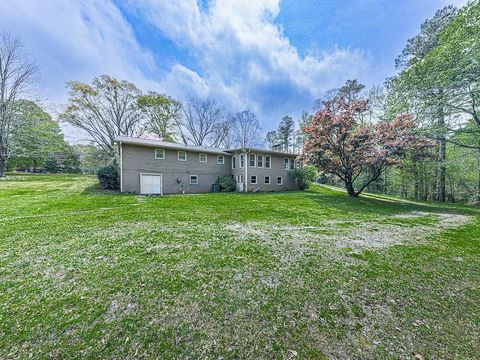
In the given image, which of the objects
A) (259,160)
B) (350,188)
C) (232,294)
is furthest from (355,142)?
(232,294)

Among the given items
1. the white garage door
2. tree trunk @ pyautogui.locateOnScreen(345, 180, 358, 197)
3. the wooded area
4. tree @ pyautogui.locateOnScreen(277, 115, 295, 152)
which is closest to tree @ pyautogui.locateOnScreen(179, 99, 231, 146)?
the wooded area

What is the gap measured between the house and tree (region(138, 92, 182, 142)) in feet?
34.1

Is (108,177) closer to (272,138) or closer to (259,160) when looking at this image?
(259,160)

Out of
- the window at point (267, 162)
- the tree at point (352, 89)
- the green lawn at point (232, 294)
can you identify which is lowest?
the green lawn at point (232, 294)

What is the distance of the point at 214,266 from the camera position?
3.61 m

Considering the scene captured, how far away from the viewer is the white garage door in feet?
48.2

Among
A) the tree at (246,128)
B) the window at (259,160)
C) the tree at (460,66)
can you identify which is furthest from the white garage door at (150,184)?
the tree at (246,128)

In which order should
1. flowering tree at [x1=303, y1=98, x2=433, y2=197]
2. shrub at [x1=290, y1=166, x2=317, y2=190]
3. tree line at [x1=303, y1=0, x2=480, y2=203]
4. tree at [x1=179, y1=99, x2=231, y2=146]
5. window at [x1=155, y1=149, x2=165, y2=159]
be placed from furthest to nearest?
1. tree at [x1=179, y1=99, x2=231, y2=146]
2. shrub at [x1=290, y1=166, x2=317, y2=190]
3. window at [x1=155, y1=149, x2=165, y2=159]
4. flowering tree at [x1=303, y1=98, x2=433, y2=197]
5. tree line at [x1=303, y1=0, x2=480, y2=203]

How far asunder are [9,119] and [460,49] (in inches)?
1386

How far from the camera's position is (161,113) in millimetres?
25391

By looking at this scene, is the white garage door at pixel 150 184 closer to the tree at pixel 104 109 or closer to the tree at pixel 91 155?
the tree at pixel 104 109

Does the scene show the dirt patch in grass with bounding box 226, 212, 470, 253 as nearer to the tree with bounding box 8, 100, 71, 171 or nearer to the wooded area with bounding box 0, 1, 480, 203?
the wooded area with bounding box 0, 1, 480, 203

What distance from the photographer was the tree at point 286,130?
1593 inches

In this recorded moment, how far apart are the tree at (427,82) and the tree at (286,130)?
2371 cm
